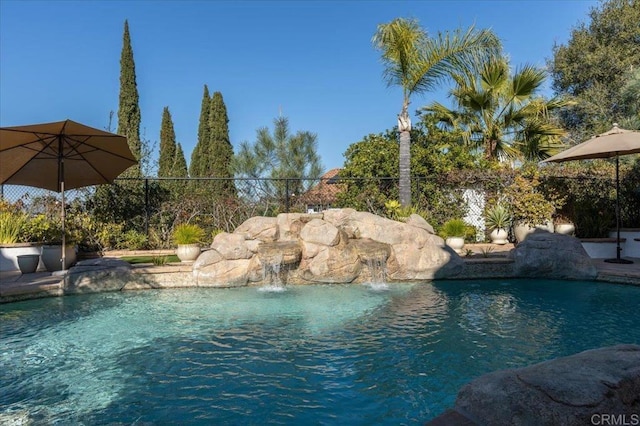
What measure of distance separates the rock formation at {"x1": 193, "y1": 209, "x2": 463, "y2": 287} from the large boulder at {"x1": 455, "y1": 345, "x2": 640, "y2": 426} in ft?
18.3

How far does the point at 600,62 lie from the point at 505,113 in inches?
437

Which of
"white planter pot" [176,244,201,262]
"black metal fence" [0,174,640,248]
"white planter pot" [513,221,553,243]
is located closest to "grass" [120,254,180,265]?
"white planter pot" [176,244,201,262]

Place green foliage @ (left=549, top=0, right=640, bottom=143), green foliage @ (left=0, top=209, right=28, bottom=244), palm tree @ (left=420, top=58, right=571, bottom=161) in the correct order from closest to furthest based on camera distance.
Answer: green foliage @ (left=0, top=209, right=28, bottom=244)
palm tree @ (left=420, top=58, right=571, bottom=161)
green foliage @ (left=549, top=0, right=640, bottom=143)

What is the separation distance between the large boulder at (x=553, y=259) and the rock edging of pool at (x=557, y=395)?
6.57 metres

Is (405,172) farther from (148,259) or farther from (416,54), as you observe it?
(148,259)

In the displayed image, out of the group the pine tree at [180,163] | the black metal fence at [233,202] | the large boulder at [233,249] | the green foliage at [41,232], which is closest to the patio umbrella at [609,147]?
the black metal fence at [233,202]

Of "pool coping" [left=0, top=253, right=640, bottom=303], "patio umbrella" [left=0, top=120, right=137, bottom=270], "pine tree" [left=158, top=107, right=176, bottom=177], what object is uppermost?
"pine tree" [left=158, top=107, right=176, bottom=177]

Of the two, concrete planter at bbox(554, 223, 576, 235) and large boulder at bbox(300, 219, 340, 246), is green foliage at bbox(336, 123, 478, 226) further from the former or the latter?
large boulder at bbox(300, 219, 340, 246)

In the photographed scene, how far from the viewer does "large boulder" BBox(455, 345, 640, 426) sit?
5.80ft

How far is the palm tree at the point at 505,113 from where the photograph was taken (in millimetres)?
13191

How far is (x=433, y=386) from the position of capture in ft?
10.8

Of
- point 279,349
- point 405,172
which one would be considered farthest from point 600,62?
point 279,349

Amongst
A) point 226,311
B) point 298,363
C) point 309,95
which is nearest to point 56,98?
point 309,95

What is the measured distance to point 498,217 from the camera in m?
11.0
